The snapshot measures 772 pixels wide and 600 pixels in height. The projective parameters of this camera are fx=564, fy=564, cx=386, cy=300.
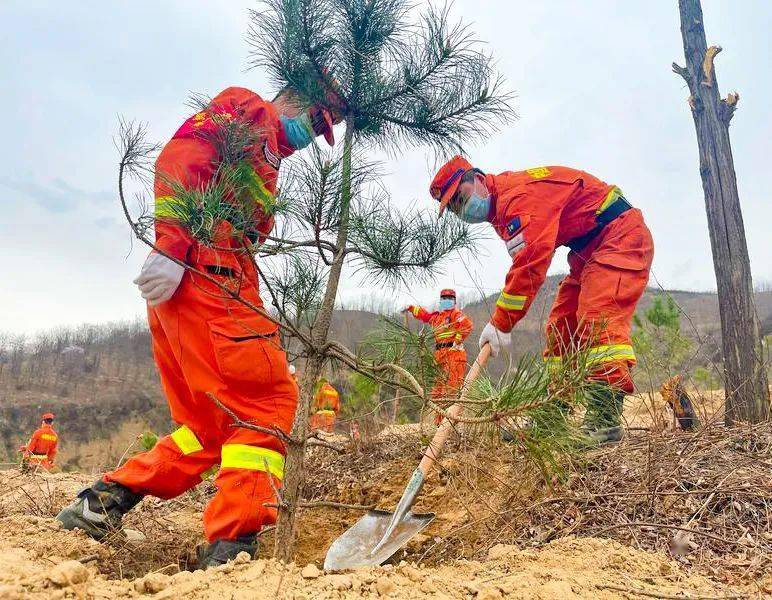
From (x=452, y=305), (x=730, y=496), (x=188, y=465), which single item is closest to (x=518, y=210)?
(x=730, y=496)

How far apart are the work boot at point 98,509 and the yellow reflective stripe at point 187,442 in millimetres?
269

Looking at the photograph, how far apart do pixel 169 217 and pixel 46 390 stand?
32970mm

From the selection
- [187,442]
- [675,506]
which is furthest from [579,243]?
[187,442]

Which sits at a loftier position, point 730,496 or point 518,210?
point 518,210

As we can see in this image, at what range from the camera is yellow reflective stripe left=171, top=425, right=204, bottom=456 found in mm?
2199

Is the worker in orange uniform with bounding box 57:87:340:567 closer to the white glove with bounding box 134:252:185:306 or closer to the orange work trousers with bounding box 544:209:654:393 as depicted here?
the white glove with bounding box 134:252:185:306

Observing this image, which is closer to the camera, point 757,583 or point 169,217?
→ point 757,583

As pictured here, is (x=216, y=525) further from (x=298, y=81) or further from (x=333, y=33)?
(x=333, y=33)

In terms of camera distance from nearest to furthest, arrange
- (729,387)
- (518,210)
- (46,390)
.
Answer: (518,210) → (729,387) → (46,390)

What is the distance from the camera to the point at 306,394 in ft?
6.12

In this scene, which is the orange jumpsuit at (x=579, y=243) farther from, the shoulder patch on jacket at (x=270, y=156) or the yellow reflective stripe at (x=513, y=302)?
the shoulder patch on jacket at (x=270, y=156)

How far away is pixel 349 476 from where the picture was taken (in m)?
3.41

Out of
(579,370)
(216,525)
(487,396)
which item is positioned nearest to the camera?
(579,370)

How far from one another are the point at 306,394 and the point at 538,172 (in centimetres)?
195
